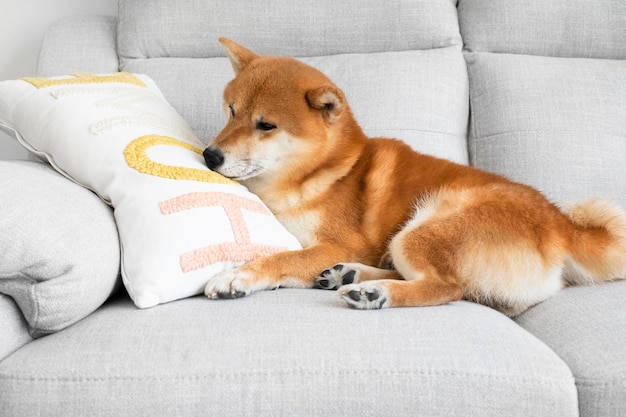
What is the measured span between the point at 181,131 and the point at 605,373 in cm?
124

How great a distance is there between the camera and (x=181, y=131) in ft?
5.94

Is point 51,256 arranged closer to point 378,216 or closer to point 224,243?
point 224,243

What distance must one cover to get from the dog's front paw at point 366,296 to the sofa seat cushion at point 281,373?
0.16 metres

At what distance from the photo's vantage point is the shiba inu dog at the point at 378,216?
151cm

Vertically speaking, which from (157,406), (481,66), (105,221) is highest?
(481,66)

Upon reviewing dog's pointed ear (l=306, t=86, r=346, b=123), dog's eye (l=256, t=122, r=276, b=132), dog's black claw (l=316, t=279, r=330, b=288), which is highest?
dog's pointed ear (l=306, t=86, r=346, b=123)

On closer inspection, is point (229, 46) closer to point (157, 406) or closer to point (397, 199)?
point (397, 199)

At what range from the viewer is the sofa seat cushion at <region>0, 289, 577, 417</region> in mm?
1095

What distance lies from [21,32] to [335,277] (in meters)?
1.84

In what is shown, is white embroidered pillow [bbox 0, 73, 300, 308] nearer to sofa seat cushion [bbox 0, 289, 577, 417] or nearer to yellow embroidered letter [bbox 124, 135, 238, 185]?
yellow embroidered letter [bbox 124, 135, 238, 185]

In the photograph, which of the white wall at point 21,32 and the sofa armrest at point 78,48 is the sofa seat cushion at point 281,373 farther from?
the white wall at point 21,32

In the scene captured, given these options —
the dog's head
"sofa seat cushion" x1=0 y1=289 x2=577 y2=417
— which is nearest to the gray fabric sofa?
"sofa seat cushion" x1=0 y1=289 x2=577 y2=417

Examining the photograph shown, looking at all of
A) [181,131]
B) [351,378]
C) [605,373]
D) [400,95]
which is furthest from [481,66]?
[351,378]

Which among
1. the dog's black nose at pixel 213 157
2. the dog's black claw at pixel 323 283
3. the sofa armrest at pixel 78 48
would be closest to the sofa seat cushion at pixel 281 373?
the dog's black claw at pixel 323 283
